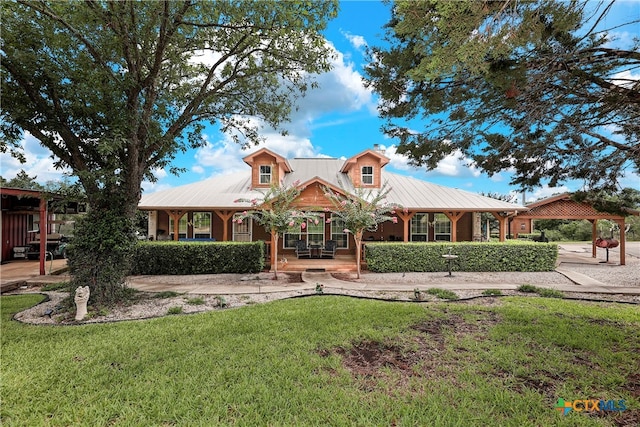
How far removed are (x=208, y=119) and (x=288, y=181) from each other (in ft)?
25.3

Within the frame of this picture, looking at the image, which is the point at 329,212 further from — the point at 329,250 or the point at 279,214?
the point at 279,214

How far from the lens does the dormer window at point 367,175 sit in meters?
16.2

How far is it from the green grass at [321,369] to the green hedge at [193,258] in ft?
17.7

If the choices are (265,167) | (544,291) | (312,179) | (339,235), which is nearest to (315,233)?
(339,235)

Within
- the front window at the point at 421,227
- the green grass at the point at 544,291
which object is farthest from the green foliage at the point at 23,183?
the green grass at the point at 544,291

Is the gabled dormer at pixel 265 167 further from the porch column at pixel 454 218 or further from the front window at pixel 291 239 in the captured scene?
the porch column at pixel 454 218

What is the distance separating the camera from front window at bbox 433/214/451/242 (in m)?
16.4

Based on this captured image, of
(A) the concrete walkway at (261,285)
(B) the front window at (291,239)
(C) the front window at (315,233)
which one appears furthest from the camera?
(C) the front window at (315,233)

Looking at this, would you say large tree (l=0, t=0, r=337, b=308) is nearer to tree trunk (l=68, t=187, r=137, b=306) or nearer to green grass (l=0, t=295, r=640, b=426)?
tree trunk (l=68, t=187, r=137, b=306)

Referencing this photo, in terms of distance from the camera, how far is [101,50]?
7160mm

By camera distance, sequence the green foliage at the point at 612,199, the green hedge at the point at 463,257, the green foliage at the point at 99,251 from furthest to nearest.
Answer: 1. the green hedge at the point at 463,257
2. the green foliage at the point at 99,251
3. the green foliage at the point at 612,199

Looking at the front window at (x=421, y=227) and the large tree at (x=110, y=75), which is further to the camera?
the front window at (x=421, y=227)

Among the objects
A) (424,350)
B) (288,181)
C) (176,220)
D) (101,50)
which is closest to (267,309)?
(424,350)

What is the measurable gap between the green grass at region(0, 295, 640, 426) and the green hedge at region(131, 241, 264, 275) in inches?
212
